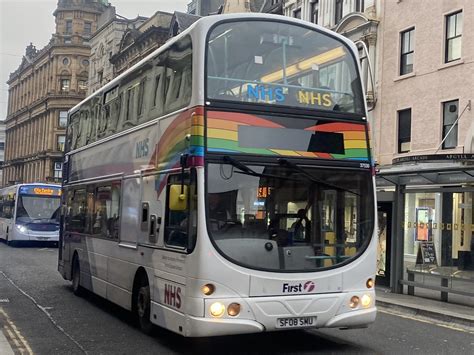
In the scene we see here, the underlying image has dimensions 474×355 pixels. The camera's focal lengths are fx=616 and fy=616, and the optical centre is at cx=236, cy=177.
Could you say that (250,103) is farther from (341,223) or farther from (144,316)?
(144,316)

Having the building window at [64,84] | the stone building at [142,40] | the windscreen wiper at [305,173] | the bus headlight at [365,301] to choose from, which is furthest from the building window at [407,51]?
the building window at [64,84]

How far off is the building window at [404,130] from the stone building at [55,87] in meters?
56.6

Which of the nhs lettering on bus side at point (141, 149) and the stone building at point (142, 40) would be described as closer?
the nhs lettering on bus side at point (141, 149)

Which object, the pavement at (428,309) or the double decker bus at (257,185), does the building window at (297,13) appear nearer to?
the pavement at (428,309)

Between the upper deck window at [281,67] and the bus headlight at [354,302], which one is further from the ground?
the upper deck window at [281,67]

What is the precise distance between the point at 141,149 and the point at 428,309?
6055 mm

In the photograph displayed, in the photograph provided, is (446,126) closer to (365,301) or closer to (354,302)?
(365,301)

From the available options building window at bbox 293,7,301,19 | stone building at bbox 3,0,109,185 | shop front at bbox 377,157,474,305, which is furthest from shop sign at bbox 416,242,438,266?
stone building at bbox 3,0,109,185

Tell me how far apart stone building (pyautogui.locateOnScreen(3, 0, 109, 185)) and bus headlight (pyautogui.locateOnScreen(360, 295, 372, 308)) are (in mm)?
71418

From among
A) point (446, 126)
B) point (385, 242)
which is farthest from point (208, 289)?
point (446, 126)

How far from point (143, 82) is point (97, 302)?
16.1ft

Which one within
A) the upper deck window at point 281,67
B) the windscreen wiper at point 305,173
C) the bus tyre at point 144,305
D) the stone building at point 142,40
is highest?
the stone building at point 142,40

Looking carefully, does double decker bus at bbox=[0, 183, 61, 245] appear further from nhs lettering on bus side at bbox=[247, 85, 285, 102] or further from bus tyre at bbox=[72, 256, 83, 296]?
nhs lettering on bus side at bbox=[247, 85, 285, 102]

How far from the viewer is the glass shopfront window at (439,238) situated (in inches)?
482
